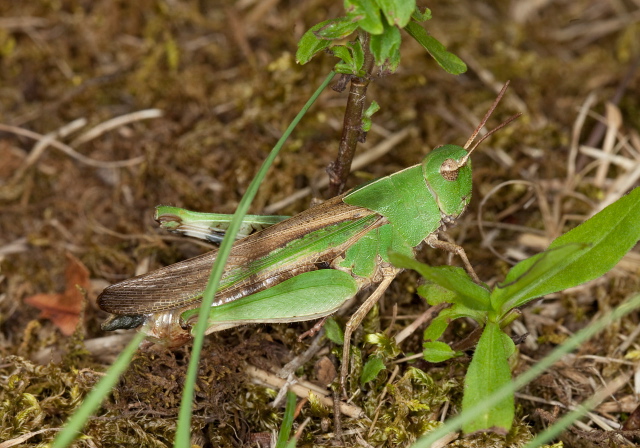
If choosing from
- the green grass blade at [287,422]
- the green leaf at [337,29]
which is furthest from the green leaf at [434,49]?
the green grass blade at [287,422]

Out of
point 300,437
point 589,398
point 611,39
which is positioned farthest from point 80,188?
point 611,39

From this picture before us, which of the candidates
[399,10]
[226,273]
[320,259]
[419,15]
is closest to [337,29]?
[399,10]

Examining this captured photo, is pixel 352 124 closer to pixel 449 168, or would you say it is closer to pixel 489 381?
pixel 449 168

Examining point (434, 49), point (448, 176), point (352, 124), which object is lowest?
point (448, 176)

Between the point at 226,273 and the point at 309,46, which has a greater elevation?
the point at 309,46

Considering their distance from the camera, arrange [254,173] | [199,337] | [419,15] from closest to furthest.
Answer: [199,337], [419,15], [254,173]

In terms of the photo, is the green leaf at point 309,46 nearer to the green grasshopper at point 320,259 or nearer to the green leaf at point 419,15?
the green leaf at point 419,15
